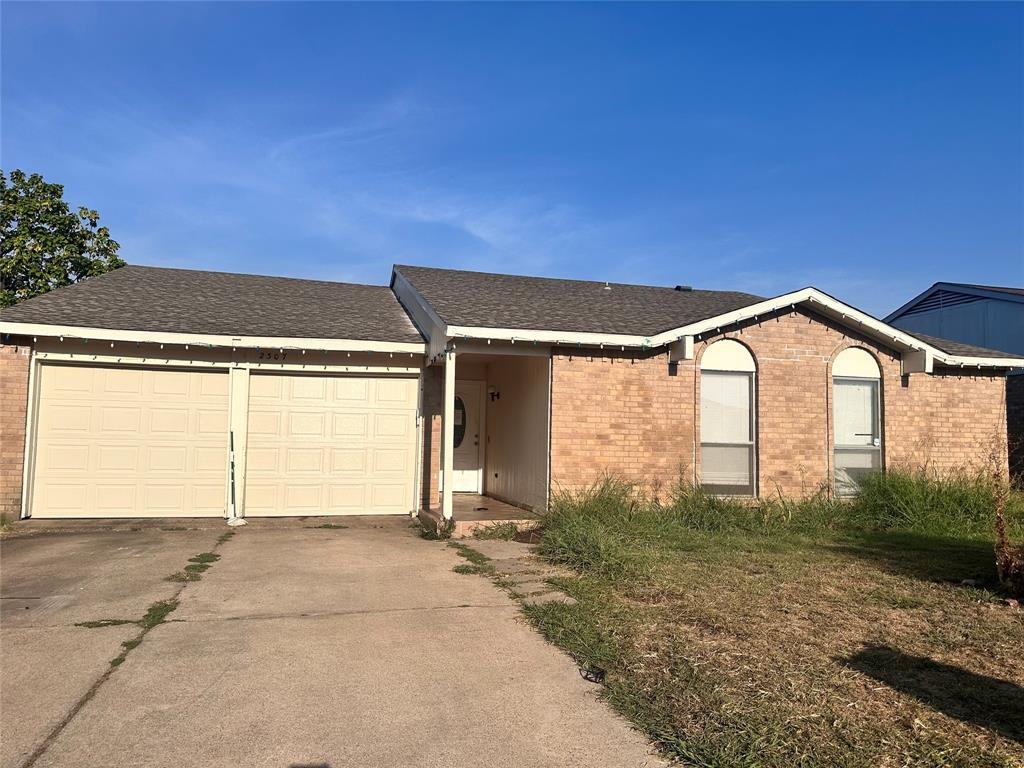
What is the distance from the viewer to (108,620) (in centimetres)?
538

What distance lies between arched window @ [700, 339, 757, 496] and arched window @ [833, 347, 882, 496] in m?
1.49

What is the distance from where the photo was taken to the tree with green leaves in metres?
18.0

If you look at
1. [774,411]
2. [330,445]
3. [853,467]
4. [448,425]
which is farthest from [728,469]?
[330,445]


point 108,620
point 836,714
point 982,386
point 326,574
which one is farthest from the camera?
point 982,386

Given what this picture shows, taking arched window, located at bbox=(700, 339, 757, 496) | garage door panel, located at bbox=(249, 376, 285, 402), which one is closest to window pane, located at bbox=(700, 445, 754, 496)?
arched window, located at bbox=(700, 339, 757, 496)

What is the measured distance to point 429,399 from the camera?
11.5 metres

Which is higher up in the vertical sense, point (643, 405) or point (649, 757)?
point (643, 405)

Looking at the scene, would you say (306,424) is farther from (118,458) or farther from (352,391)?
(118,458)

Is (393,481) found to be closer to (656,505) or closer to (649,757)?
(656,505)

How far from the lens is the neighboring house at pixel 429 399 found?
10.1 meters

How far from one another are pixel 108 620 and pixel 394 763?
3.32 meters

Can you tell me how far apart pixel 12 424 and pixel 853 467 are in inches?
489

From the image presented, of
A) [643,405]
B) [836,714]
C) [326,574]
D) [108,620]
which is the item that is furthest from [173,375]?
[836,714]

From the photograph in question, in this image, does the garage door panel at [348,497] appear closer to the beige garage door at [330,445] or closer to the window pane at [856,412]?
the beige garage door at [330,445]
